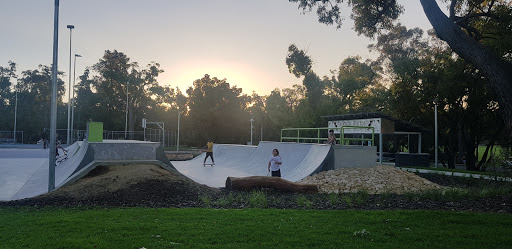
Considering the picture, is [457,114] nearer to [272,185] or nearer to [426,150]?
[426,150]

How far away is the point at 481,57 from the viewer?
8.56 m

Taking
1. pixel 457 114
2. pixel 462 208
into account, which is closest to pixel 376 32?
pixel 462 208

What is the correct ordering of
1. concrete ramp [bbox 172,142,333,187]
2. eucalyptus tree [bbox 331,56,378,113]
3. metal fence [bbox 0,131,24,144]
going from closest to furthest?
1. concrete ramp [bbox 172,142,333,187]
2. eucalyptus tree [bbox 331,56,378,113]
3. metal fence [bbox 0,131,24,144]

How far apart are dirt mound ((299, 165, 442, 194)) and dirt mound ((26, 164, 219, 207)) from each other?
5033 mm

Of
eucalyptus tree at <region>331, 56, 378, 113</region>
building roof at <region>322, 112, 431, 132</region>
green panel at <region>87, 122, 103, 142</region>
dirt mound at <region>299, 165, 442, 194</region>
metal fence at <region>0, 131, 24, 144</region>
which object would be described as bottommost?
dirt mound at <region>299, 165, 442, 194</region>

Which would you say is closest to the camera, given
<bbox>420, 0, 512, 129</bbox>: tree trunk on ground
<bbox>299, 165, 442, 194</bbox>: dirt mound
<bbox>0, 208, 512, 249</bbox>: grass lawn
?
<bbox>0, 208, 512, 249</bbox>: grass lawn

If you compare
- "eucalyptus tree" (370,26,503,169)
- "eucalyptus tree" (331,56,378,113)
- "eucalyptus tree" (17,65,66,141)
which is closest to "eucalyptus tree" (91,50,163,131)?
"eucalyptus tree" (17,65,66,141)

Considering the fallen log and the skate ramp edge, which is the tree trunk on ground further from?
the skate ramp edge

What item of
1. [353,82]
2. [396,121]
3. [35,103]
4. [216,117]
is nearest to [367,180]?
[396,121]

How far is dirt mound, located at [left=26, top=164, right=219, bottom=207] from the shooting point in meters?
9.81

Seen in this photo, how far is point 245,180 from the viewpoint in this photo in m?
12.5

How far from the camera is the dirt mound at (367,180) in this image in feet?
46.9

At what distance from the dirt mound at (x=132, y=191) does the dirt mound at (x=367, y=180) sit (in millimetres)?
5033

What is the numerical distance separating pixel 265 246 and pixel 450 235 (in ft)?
9.73
